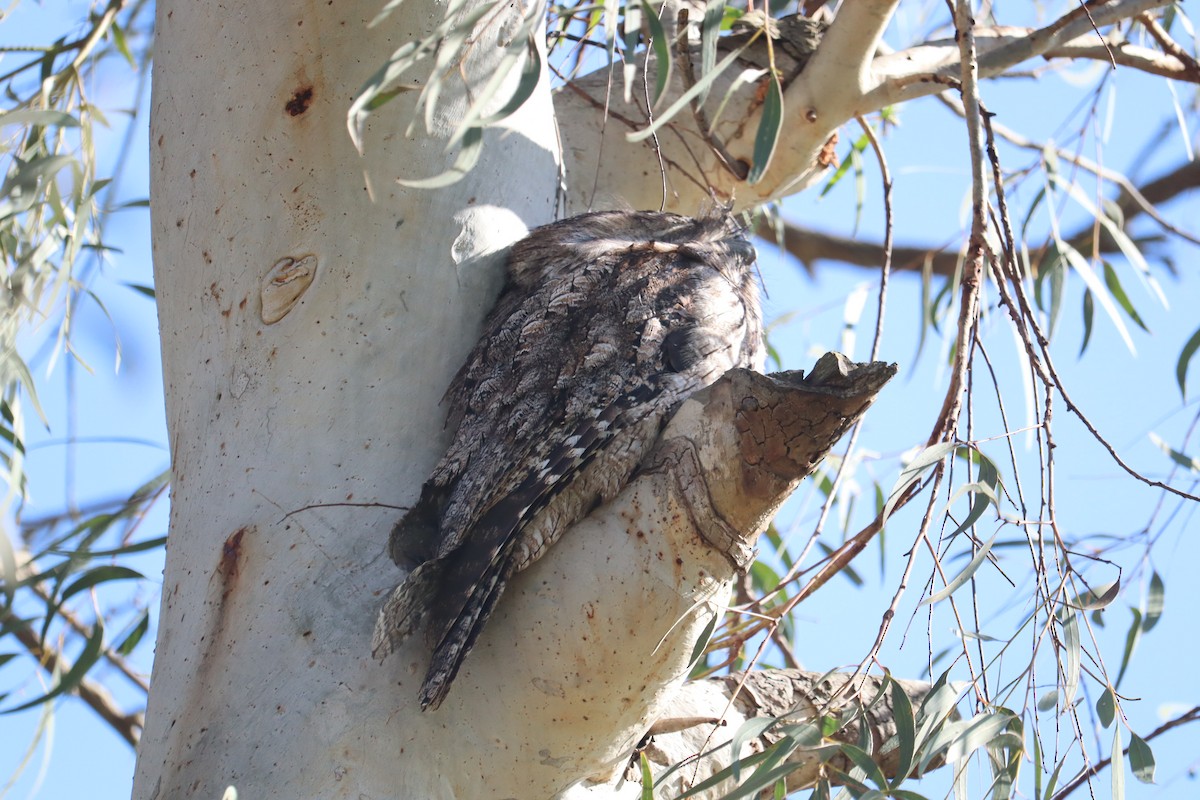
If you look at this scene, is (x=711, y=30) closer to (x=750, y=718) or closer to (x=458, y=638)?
(x=458, y=638)

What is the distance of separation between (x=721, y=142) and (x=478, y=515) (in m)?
1.33

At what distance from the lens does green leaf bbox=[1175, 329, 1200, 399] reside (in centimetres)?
267

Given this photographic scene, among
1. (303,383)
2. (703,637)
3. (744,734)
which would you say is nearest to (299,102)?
(303,383)

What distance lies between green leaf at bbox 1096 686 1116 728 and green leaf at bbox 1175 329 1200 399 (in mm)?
1077

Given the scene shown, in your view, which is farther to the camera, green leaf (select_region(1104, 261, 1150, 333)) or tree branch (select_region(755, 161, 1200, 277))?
tree branch (select_region(755, 161, 1200, 277))

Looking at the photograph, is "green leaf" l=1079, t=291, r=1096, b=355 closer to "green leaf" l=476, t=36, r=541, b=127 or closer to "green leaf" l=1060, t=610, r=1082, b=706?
"green leaf" l=1060, t=610, r=1082, b=706

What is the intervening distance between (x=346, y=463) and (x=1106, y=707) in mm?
1261

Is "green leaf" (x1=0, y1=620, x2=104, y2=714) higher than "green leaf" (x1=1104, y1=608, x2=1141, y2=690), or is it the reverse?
"green leaf" (x1=0, y1=620, x2=104, y2=714)

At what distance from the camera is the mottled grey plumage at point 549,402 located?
173 centimetres

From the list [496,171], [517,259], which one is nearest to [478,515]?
[517,259]

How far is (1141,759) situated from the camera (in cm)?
187

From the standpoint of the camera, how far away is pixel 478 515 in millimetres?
1776

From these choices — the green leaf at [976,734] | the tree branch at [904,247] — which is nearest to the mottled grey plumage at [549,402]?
the green leaf at [976,734]

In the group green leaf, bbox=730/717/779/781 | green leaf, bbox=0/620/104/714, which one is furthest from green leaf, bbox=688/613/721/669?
green leaf, bbox=0/620/104/714
